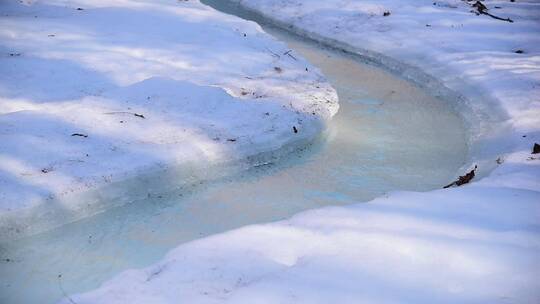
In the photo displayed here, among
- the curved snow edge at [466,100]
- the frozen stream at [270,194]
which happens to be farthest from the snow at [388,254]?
the frozen stream at [270,194]

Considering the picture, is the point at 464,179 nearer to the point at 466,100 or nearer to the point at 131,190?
the point at 466,100

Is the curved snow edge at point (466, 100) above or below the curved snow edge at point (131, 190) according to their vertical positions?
above

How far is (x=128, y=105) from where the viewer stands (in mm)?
6477

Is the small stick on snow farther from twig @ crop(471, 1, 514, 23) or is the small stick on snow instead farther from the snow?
twig @ crop(471, 1, 514, 23)

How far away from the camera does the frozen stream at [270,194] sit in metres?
4.32

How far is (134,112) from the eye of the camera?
20.8 feet

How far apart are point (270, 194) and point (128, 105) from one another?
213 cm

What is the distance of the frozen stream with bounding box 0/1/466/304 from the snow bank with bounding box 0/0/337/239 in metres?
0.24

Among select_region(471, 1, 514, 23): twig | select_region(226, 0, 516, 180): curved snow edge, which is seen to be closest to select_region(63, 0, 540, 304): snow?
select_region(226, 0, 516, 180): curved snow edge

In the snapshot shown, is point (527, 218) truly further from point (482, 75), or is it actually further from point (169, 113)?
point (482, 75)

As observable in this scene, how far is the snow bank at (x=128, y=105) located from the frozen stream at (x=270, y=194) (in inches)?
9.4

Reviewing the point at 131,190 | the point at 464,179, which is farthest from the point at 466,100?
the point at 131,190

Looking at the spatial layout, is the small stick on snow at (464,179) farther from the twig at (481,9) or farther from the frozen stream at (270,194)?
the twig at (481,9)

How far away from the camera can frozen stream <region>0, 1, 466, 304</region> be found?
4316 mm
